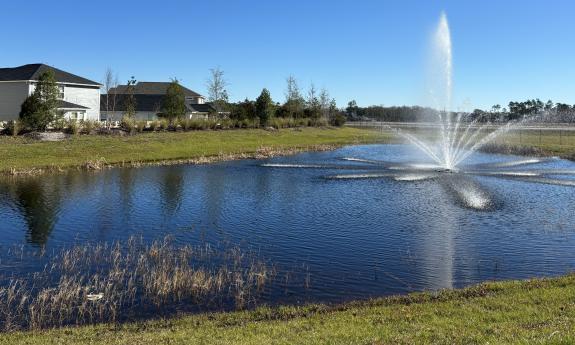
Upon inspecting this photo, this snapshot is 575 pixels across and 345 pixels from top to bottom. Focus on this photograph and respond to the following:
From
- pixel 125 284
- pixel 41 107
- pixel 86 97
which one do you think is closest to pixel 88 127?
pixel 41 107

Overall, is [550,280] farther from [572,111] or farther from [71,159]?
[572,111]

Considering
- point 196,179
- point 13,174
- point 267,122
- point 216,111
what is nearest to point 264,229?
point 196,179

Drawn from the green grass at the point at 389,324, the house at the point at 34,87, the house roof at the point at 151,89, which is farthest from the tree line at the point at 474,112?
the green grass at the point at 389,324

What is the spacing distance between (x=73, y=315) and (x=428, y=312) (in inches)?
335

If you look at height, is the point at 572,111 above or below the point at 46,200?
above

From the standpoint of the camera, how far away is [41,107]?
51.5 metres

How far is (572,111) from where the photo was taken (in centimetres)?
15625

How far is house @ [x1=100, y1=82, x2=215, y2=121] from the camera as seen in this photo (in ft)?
317

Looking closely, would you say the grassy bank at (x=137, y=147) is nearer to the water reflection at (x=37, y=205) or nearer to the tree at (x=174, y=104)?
the water reflection at (x=37, y=205)

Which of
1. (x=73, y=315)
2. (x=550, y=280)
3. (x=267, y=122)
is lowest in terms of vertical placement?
(x=73, y=315)

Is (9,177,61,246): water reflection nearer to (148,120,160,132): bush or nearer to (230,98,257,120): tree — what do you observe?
(148,120,160,132): bush

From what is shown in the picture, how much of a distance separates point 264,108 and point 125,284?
68847mm

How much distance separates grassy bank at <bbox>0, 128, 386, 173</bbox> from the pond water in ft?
15.6

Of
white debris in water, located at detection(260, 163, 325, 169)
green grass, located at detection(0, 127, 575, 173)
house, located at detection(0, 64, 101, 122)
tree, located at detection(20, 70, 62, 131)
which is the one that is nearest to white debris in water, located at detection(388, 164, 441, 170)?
white debris in water, located at detection(260, 163, 325, 169)
